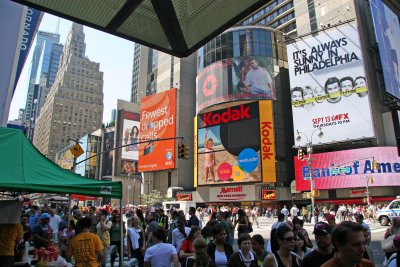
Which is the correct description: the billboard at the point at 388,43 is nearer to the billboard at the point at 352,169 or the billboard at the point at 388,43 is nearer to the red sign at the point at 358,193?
the billboard at the point at 352,169

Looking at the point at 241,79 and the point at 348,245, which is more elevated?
the point at 241,79

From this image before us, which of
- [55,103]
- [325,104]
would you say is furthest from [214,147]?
[55,103]

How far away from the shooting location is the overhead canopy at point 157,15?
8.48 ft

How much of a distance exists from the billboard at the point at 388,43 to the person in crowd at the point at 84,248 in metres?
50.3

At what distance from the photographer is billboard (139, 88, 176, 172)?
249 feet

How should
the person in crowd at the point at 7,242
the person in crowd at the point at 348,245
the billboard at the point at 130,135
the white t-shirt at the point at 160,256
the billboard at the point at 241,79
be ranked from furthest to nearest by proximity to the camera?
the billboard at the point at 130,135
the billboard at the point at 241,79
the person in crowd at the point at 7,242
the white t-shirt at the point at 160,256
the person in crowd at the point at 348,245

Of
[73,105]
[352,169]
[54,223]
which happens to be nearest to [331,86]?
[352,169]

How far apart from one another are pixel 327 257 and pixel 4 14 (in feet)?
38.7

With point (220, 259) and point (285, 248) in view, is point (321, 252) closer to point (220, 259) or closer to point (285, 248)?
point (285, 248)

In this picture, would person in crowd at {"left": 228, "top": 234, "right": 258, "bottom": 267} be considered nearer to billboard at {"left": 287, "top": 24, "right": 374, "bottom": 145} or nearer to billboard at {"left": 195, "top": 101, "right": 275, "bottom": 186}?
billboard at {"left": 287, "top": 24, "right": 374, "bottom": 145}

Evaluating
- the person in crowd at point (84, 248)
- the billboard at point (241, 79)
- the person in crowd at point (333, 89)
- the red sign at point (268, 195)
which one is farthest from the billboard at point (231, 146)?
the person in crowd at point (84, 248)

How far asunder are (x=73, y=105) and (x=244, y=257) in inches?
6102

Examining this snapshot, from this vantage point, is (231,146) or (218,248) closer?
(218,248)

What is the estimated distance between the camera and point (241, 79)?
6059 cm
